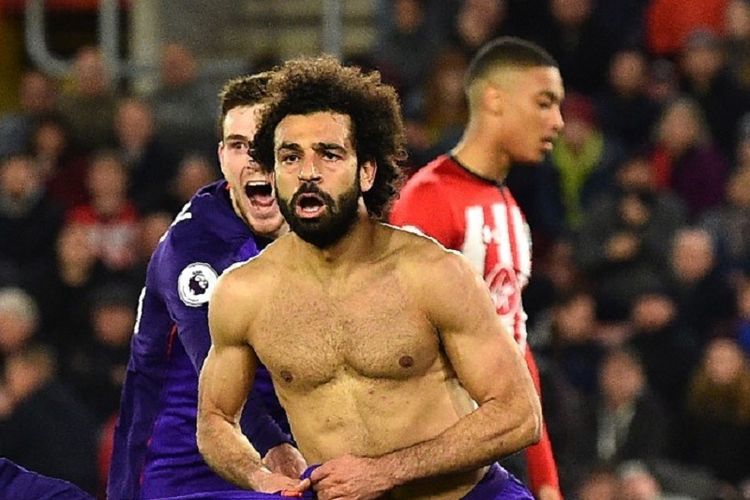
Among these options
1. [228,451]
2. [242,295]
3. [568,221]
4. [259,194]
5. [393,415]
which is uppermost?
[259,194]

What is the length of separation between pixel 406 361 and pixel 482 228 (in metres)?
1.45

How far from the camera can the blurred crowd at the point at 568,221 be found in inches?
339


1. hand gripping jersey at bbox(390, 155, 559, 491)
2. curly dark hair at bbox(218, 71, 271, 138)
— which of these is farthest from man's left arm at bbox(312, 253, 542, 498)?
hand gripping jersey at bbox(390, 155, 559, 491)

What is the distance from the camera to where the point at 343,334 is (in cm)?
431

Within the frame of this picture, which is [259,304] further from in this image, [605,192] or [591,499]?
[605,192]

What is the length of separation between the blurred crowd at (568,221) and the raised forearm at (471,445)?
3.56m

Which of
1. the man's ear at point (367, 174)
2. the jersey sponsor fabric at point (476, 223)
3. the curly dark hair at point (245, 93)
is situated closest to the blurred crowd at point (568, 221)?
the jersey sponsor fabric at point (476, 223)

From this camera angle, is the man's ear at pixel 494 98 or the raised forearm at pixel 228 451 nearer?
the raised forearm at pixel 228 451

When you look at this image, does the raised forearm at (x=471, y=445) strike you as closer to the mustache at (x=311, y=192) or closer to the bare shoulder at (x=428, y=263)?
the bare shoulder at (x=428, y=263)

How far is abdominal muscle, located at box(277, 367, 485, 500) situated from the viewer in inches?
169

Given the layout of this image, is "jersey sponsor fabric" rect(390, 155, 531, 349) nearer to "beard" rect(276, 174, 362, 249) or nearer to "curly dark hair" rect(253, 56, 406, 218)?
"curly dark hair" rect(253, 56, 406, 218)

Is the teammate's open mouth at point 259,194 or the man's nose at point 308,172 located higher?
the man's nose at point 308,172

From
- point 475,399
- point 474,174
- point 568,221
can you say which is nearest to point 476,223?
point 474,174

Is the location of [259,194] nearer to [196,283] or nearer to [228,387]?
[196,283]
